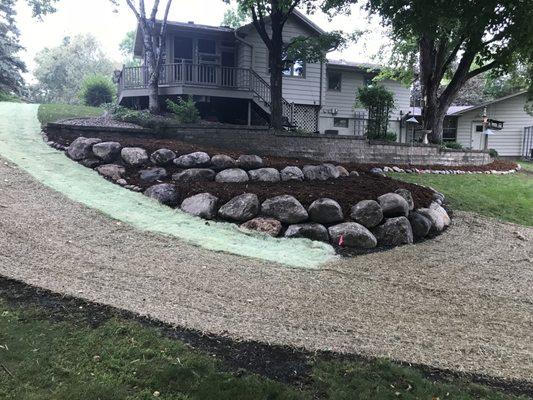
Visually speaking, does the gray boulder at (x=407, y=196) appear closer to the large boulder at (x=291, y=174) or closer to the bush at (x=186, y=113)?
the large boulder at (x=291, y=174)

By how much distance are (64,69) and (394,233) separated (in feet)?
189

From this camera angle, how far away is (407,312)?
4.77 meters

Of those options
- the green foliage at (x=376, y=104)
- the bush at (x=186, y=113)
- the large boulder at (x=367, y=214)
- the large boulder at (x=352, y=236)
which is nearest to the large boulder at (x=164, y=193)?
the large boulder at (x=352, y=236)

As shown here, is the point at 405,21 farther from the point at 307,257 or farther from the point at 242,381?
the point at 242,381

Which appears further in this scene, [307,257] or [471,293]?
[307,257]

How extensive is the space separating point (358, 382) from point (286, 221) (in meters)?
4.16

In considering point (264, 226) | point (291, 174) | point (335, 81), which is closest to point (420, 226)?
point (264, 226)

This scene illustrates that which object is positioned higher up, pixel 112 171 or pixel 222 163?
pixel 222 163

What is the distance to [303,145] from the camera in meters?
12.9

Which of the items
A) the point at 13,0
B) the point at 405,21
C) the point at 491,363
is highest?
the point at 13,0

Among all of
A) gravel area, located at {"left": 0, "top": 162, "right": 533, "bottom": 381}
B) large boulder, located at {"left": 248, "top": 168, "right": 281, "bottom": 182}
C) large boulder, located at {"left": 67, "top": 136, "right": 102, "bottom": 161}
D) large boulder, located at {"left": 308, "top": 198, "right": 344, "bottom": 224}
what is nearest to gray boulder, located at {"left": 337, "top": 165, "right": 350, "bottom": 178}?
large boulder, located at {"left": 248, "top": 168, "right": 281, "bottom": 182}

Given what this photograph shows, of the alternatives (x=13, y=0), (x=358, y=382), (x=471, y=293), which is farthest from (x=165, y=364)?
(x=13, y=0)

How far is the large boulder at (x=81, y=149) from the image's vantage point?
31.1ft

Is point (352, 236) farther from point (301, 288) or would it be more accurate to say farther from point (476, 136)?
point (476, 136)
